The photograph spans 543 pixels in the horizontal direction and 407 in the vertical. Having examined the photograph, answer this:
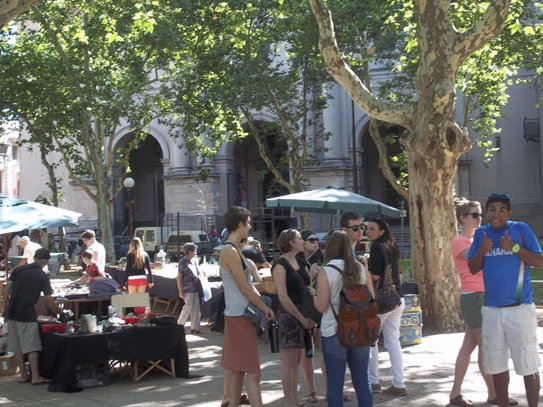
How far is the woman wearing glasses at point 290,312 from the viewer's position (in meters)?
7.05

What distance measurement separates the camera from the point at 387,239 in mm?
7691

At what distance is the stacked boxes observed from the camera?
10969 mm

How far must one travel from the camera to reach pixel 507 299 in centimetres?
604

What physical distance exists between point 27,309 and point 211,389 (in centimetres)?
236

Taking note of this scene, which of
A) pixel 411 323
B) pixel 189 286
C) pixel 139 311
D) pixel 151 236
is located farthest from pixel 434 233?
pixel 151 236

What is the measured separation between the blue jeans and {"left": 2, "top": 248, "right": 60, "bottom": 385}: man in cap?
426 centimetres

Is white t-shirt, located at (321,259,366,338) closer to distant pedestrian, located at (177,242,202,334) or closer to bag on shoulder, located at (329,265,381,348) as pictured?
bag on shoulder, located at (329,265,381,348)

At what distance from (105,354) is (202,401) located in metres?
1.41

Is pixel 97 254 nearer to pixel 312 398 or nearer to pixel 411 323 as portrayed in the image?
pixel 411 323

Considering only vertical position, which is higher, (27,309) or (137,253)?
(137,253)

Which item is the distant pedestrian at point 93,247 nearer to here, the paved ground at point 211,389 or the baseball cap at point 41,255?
the paved ground at point 211,389

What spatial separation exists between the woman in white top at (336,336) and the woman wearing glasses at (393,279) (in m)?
1.40

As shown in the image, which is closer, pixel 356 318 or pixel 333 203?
pixel 356 318

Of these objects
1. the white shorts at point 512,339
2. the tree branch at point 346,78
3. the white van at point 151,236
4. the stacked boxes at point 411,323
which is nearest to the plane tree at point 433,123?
the tree branch at point 346,78
